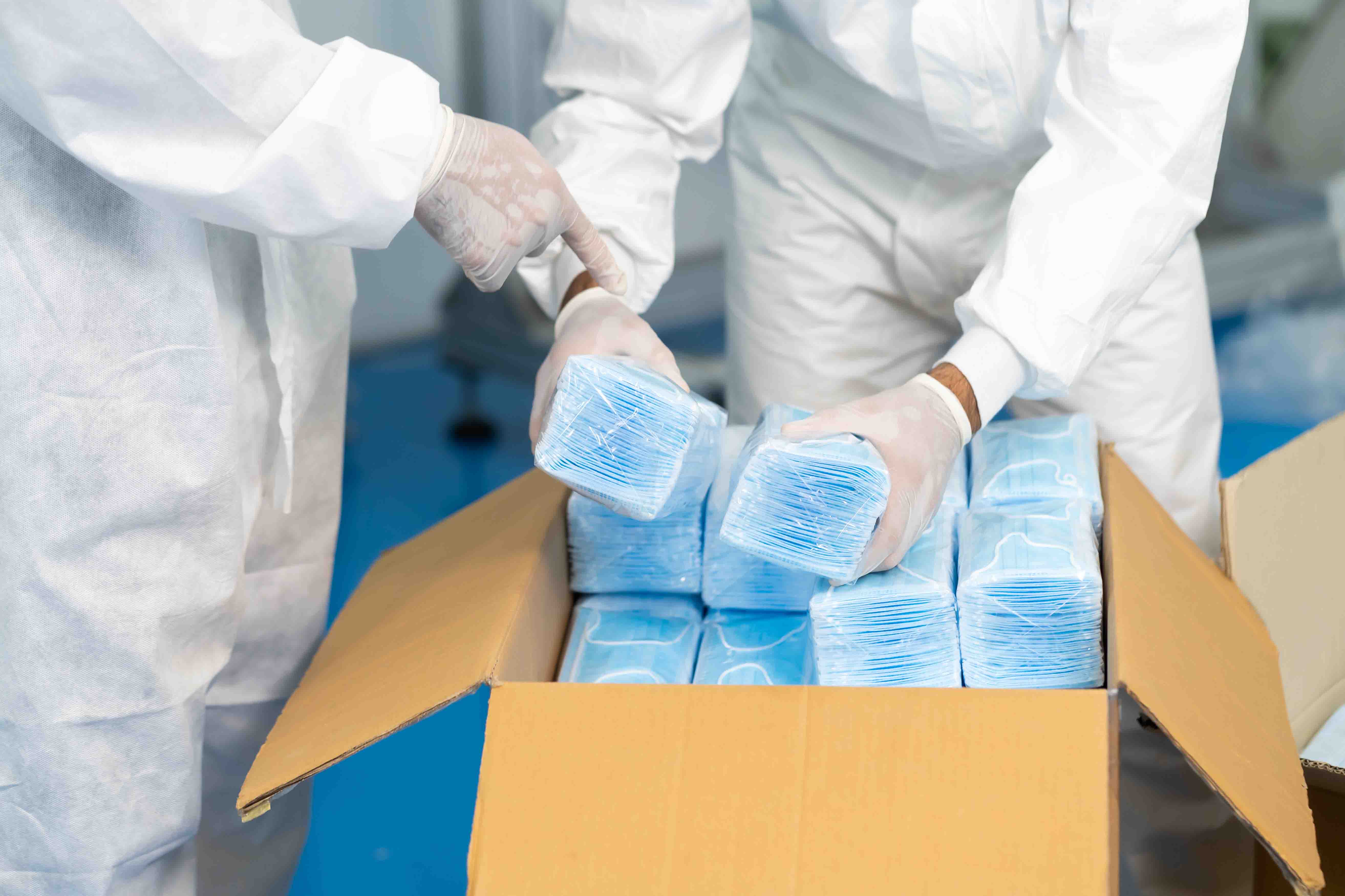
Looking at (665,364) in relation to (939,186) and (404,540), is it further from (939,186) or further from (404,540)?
(404,540)

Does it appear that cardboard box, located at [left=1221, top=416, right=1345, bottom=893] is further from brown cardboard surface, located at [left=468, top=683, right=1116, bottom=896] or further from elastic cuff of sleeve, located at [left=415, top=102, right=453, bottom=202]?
elastic cuff of sleeve, located at [left=415, top=102, right=453, bottom=202]

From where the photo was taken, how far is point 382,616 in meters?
1.01

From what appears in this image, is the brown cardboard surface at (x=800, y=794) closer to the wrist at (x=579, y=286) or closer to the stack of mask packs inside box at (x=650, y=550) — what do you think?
the stack of mask packs inside box at (x=650, y=550)

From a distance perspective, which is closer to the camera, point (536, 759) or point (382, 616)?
point (536, 759)

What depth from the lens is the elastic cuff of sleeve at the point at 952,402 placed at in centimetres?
100

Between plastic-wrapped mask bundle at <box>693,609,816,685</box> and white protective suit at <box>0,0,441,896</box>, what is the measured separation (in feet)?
1.34

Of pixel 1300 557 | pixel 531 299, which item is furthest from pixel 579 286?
pixel 531 299

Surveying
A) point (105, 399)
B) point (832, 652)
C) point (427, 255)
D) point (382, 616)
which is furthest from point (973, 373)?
point (427, 255)

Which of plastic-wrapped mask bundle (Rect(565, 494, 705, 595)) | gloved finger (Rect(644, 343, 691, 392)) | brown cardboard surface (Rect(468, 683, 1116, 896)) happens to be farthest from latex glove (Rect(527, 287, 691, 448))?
brown cardboard surface (Rect(468, 683, 1116, 896))

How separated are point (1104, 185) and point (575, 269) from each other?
50 cm

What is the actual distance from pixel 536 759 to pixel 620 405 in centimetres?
27

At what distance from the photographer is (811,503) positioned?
34.2 inches

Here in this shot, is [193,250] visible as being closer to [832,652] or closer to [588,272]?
[588,272]

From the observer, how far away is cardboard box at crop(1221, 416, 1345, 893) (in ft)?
3.31
